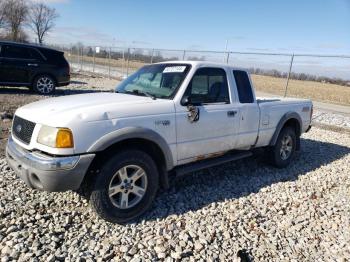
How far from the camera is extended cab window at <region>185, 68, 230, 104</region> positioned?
453 cm

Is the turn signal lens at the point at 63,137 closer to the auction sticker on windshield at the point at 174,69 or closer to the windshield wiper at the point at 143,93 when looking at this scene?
the windshield wiper at the point at 143,93

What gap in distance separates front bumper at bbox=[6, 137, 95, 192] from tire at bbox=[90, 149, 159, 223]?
0.81ft

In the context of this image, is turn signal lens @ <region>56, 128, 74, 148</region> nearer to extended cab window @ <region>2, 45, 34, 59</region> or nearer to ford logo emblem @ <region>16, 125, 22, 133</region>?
ford logo emblem @ <region>16, 125, 22, 133</region>

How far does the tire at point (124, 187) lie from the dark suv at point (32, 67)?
10527 mm

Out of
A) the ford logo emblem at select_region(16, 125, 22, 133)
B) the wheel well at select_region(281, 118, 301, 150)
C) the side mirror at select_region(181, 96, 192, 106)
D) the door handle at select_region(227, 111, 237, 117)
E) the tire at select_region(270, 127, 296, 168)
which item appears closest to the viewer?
the ford logo emblem at select_region(16, 125, 22, 133)

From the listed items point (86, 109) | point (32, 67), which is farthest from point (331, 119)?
point (32, 67)

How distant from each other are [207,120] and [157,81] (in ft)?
2.93

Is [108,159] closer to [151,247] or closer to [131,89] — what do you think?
[151,247]

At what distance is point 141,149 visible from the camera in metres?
4.07

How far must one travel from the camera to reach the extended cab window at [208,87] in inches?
178

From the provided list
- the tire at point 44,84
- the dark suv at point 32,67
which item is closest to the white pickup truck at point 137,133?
the dark suv at point 32,67

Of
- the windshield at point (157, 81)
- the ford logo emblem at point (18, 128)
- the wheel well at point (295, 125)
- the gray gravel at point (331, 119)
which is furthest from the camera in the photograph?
the gray gravel at point (331, 119)

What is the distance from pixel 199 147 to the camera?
4.61m

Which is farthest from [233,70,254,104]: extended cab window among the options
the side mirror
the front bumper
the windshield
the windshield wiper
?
the front bumper
